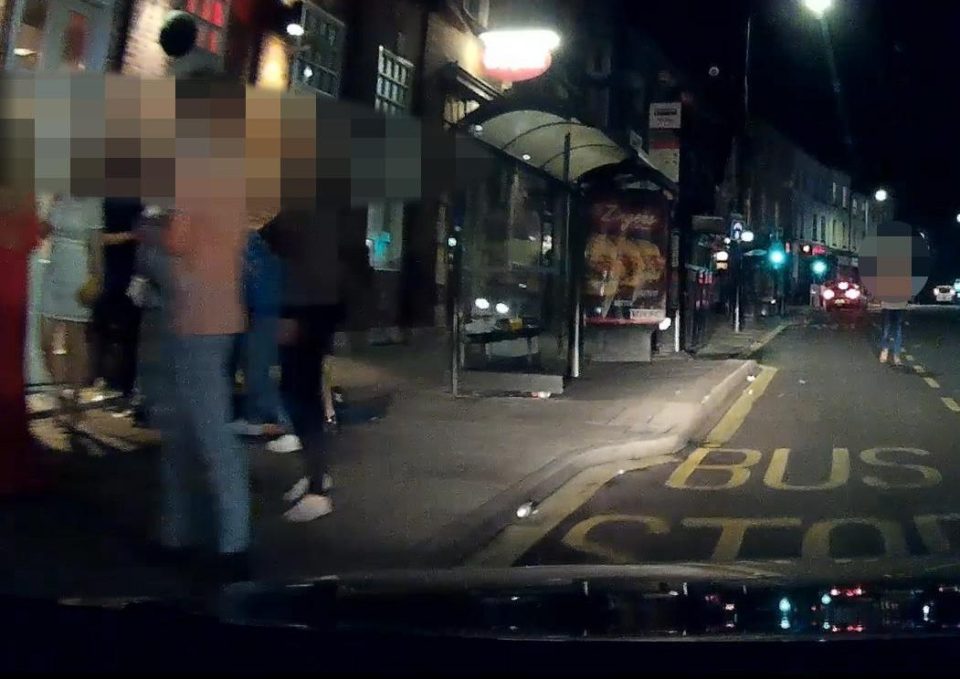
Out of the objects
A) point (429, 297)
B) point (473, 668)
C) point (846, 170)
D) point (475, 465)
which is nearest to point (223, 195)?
point (473, 668)

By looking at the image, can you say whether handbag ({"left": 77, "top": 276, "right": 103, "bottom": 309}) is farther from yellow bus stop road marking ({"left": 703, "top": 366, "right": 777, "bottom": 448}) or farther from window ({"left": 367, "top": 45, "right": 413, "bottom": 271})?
window ({"left": 367, "top": 45, "right": 413, "bottom": 271})

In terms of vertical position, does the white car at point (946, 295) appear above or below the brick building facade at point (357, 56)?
below

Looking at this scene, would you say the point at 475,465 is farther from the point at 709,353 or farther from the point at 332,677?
the point at 709,353

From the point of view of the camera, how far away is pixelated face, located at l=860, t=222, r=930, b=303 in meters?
18.9

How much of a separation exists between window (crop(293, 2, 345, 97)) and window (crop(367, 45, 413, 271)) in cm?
101

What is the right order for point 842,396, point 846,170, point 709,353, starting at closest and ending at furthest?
point 842,396, point 709,353, point 846,170

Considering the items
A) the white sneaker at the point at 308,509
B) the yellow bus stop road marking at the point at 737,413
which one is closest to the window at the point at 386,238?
the yellow bus stop road marking at the point at 737,413

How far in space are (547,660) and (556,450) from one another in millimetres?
7207

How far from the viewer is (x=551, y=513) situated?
28.5 ft

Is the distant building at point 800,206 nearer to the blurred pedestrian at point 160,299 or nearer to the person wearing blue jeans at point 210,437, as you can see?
the blurred pedestrian at point 160,299

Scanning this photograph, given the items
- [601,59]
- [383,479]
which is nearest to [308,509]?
[383,479]

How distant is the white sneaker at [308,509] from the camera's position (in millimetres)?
7801

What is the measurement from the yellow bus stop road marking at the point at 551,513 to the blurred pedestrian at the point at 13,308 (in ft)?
9.08

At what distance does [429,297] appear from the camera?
21.8 meters
